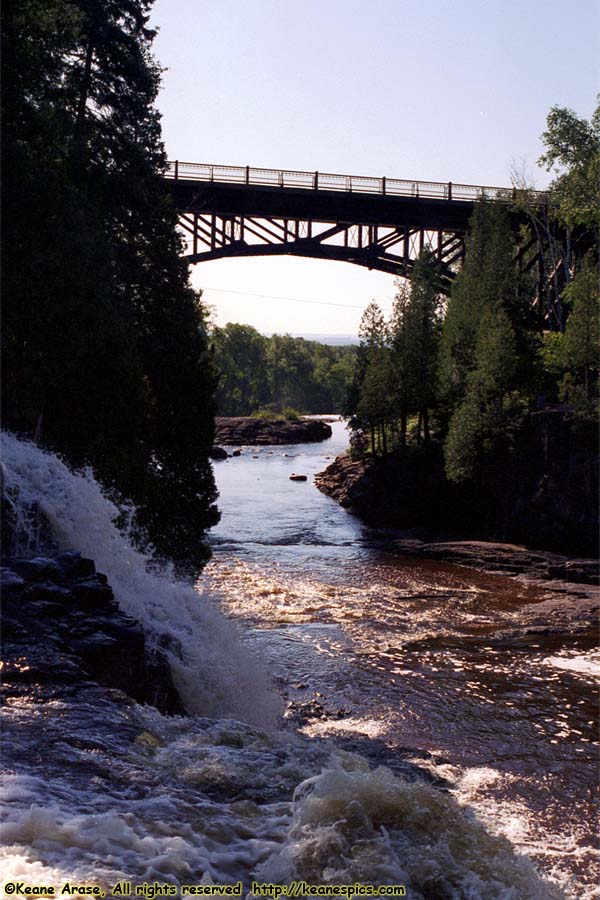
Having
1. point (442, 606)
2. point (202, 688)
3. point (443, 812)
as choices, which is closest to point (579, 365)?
point (442, 606)

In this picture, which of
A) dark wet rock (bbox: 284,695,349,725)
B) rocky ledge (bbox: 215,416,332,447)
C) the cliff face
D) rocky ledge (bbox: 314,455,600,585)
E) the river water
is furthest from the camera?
rocky ledge (bbox: 215,416,332,447)

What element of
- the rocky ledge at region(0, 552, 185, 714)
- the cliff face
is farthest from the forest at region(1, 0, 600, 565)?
the rocky ledge at region(0, 552, 185, 714)

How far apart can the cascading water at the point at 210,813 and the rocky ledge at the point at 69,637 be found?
439 millimetres

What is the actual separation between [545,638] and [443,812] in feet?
34.7

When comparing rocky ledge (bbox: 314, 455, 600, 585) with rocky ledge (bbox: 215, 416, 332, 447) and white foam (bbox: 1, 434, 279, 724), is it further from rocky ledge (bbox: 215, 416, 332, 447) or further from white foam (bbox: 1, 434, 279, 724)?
rocky ledge (bbox: 215, 416, 332, 447)

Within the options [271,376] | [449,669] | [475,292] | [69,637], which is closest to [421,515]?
[475,292]

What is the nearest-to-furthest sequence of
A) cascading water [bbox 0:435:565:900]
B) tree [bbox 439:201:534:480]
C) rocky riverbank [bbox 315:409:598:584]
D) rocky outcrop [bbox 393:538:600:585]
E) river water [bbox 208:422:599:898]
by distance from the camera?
cascading water [bbox 0:435:565:900], river water [bbox 208:422:599:898], rocky outcrop [bbox 393:538:600:585], rocky riverbank [bbox 315:409:598:584], tree [bbox 439:201:534:480]

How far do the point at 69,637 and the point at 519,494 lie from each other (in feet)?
73.7

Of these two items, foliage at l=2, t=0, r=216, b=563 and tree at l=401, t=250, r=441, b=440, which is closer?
foliage at l=2, t=0, r=216, b=563

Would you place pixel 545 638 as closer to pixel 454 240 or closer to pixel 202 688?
pixel 202 688

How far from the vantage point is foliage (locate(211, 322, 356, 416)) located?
115669mm

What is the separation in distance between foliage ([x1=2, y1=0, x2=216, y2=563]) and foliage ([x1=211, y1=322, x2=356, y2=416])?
88.6 m

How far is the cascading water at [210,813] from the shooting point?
529 cm

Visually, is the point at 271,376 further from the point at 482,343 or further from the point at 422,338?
the point at 482,343
